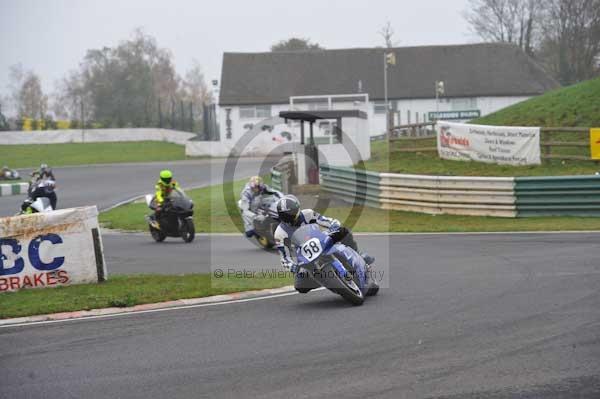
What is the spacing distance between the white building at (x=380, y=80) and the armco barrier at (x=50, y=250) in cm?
4931

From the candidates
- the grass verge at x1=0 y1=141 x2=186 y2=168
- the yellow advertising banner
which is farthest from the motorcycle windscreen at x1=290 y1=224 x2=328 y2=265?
the grass verge at x1=0 y1=141 x2=186 y2=168

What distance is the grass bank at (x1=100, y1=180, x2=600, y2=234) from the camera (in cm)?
1925

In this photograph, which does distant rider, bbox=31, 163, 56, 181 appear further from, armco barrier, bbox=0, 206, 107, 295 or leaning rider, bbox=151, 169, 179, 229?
armco barrier, bbox=0, 206, 107, 295

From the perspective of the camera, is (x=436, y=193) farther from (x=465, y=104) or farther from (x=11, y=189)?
(x=465, y=104)

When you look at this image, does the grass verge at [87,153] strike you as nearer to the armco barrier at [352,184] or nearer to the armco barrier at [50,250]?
the armco barrier at [352,184]

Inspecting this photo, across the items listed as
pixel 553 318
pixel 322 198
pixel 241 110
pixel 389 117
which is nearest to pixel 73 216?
pixel 553 318

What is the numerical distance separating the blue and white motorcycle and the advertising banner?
17692 mm

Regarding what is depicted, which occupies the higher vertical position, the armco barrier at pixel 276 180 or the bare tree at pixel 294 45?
the bare tree at pixel 294 45

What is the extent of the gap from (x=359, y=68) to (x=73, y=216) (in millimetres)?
56239

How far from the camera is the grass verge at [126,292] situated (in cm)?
1088

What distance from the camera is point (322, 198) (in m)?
26.5

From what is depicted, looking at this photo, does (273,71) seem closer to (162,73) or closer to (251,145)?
(251,145)

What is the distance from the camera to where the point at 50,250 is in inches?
488

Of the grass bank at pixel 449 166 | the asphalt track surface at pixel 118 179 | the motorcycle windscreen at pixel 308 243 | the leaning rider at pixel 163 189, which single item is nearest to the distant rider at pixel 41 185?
the asphalt track surface at pixel 118 179
